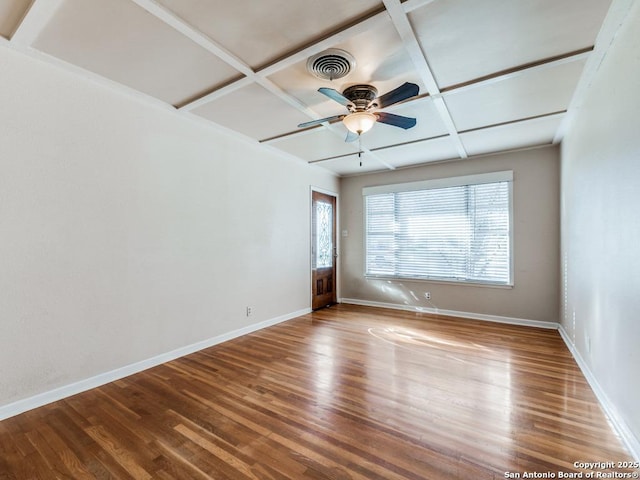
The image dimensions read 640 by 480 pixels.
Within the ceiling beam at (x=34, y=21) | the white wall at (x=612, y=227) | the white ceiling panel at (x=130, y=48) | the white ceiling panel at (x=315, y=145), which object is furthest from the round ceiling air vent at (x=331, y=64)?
the white wall at (x=612, y=227)

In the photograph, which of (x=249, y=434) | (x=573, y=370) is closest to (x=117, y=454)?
(x=249, y=434)

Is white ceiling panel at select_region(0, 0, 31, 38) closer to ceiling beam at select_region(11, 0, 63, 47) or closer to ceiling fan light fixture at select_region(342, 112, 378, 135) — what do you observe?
ceiling beam at select_region(11, 0, 63, 47)

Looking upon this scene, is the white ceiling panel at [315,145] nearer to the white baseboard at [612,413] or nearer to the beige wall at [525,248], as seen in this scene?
the beige wall at [525,248]

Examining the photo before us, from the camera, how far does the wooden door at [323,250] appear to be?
5.61 metres

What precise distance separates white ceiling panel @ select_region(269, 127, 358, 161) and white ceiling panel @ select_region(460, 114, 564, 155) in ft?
5.19

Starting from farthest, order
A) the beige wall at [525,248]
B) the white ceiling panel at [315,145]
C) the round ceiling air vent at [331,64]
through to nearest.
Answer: the beige wall at [525,248], the white ceiling panel at [315,145], the round ceiling air vent at [331,64]

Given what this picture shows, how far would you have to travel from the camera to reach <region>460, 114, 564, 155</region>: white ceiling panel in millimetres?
3621

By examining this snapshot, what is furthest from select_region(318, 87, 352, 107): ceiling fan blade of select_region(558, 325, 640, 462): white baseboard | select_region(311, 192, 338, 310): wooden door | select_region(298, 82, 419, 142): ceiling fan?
select_region(311, 192, 338, 310): wooden door

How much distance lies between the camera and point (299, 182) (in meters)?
5.21

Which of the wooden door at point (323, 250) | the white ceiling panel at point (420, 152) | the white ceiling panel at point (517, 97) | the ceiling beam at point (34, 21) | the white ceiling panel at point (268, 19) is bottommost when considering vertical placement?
the wooden door at point (323, 250)

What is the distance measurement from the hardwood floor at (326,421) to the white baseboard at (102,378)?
8cm

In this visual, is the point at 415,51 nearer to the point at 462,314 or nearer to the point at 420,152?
the point at 420,152

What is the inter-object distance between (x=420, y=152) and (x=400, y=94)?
2414 millimetres

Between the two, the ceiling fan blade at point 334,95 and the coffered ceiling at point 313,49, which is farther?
the ceiling fan blade at point 334,95
